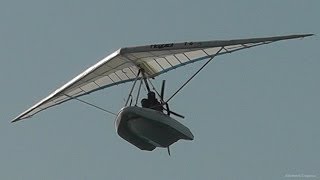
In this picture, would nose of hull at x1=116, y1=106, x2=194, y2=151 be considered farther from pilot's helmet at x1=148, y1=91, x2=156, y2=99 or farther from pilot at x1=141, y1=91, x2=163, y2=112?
pilot's helmet at x1=148, y1=91, x2=156, y2=99

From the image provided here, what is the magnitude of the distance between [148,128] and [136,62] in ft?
14.6

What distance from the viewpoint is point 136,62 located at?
61375 millimetres

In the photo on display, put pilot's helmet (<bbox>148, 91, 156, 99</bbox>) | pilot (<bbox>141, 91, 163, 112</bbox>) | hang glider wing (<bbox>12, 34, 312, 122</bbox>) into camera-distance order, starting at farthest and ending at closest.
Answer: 1. pilot's helmet (<bbox>148, 91, 156, 99</bbox>)
2. pilot (<bbox>141, 91, 163, 112</bbox>)
3. hang glider wing (<bbox>12, 34, 312, 122</bbox>)

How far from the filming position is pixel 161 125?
192ft

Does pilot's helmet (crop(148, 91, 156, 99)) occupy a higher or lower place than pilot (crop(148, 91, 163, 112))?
higher

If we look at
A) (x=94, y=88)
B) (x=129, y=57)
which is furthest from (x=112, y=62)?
(x=94, y=88)

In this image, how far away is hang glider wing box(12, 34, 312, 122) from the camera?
57.2 metres

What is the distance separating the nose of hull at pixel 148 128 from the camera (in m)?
58.0

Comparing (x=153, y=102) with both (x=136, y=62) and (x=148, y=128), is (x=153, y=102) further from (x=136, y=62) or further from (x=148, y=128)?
(x=136, y=62)

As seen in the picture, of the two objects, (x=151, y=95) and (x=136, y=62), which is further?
(x=136, y=62)

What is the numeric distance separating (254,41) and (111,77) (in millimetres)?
12435

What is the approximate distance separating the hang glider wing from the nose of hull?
305cm

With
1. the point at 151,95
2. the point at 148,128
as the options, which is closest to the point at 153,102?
the point at 151,95

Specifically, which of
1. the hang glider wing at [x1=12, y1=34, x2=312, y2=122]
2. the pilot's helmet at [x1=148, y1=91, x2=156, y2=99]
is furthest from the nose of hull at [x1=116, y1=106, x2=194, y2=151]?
the hang glider wing at [x1=12, y1=34, x2=312, y2=122]
